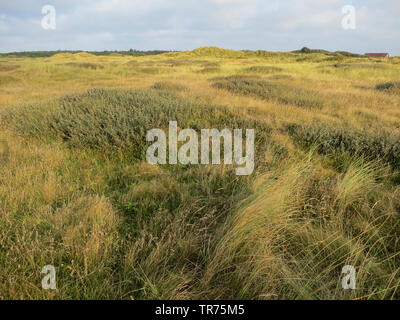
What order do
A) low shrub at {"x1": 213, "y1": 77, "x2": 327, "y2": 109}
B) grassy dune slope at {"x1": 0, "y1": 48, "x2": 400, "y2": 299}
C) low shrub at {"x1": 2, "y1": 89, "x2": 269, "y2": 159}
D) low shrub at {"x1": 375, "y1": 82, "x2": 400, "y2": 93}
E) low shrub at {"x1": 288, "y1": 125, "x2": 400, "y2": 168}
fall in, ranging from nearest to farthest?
grassy dune slope at {"x1": 0, "y1": 48, "x2": 400, "y2": 299} → low shrub at {"x1": 288, "y1": 125, "x2": 400, "y2": 168} → low shrub at {"x1": 2, "y1": 89, "x2": 269, "y2": 159} → low shrub at {"x1": 213, "y1": 77, "x2": 327, "y2": 109} → low shrub at {"x1": 375, "y1": 82, "x2": 400, "y2": 93}

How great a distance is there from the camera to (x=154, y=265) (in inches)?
76.7

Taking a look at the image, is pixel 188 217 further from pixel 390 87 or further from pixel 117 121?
pixel 390 87

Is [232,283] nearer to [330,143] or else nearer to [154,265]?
[154,265]

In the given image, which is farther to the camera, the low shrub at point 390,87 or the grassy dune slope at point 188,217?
the low shrub at point 390,87

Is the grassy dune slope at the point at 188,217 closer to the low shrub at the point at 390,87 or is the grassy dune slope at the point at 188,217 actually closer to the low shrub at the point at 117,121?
the low shrub at the point at 117,121

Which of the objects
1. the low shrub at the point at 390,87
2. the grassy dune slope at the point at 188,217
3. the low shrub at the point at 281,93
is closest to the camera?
the grassy dune slope at the point at 188,217

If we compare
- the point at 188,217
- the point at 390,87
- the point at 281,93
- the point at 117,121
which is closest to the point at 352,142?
the point at 188,217

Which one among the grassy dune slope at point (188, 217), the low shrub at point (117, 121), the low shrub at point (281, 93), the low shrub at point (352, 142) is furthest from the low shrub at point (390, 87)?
the low shrub at point (117, 121)

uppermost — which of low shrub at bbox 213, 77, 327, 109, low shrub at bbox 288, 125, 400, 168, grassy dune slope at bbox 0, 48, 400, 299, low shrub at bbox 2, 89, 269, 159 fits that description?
low shrub at bbox 213, 77, 327, 109

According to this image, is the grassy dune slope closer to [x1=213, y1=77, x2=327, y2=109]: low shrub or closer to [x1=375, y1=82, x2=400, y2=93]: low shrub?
[x1=213, y1=77, x2=327, y2=109]: low shrub

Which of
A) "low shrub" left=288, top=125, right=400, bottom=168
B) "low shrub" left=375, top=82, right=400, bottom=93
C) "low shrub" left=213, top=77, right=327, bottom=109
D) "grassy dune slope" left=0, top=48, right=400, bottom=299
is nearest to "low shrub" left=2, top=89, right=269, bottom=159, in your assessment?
"grassy dune slope" left=0, top=48, right=400, bottom=299

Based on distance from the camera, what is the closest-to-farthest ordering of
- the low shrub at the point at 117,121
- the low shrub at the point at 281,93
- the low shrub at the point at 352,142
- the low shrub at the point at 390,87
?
the low shrub at the point at 352,142
the low shrub at the point at 117,121
the low shrub at the point at 281,93
the low shrub at the point at 390,87

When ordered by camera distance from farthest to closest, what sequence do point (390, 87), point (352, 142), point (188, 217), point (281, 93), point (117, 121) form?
point (390, 87), point (281, 93), point (117, 121), point (352, 142), point (188, 217)
